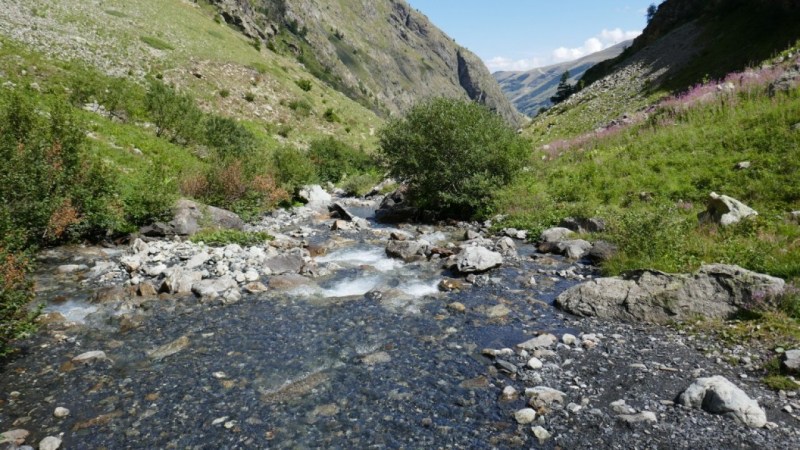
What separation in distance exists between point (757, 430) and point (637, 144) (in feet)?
69.5

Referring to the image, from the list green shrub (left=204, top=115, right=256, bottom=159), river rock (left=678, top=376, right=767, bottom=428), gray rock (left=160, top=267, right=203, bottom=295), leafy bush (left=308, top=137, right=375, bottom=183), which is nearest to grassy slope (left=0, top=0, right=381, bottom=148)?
leafy bush (left=308, top=137, right=375, bottom=183)

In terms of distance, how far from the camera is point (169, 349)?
32.7ft

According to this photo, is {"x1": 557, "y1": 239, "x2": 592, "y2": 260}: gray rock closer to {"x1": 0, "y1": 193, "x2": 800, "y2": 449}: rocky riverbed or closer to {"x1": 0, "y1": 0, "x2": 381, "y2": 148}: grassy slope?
{"x1": 0, "y1": 193, "x2": 800, "y2": 449}: rocky riverbed

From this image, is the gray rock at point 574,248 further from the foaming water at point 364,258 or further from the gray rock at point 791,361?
the gray rock at point 791,361

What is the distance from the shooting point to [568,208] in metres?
20.9

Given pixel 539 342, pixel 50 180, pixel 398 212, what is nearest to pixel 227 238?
pixel 50 180

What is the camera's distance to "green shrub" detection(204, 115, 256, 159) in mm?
31703

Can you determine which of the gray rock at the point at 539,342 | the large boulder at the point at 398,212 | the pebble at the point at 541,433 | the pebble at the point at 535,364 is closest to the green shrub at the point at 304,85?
the large boulder at the point at 398,212

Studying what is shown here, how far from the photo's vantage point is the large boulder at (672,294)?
10.0 metres

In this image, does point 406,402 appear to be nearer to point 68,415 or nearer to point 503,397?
point 503,397

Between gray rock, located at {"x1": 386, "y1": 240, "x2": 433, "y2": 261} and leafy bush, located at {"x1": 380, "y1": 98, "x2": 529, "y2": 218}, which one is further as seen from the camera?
leafy bush, located at {"x1": 380, "y1": 98, "x2": 529, "y2": 218}

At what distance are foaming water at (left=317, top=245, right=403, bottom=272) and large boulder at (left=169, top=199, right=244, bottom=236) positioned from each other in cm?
595

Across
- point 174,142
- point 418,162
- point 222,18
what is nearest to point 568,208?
point 418,162

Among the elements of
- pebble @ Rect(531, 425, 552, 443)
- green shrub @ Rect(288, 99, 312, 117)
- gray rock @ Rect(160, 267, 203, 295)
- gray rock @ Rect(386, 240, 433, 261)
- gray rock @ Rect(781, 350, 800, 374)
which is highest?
green shrub @ Rect(288, 99, 312, 117)
